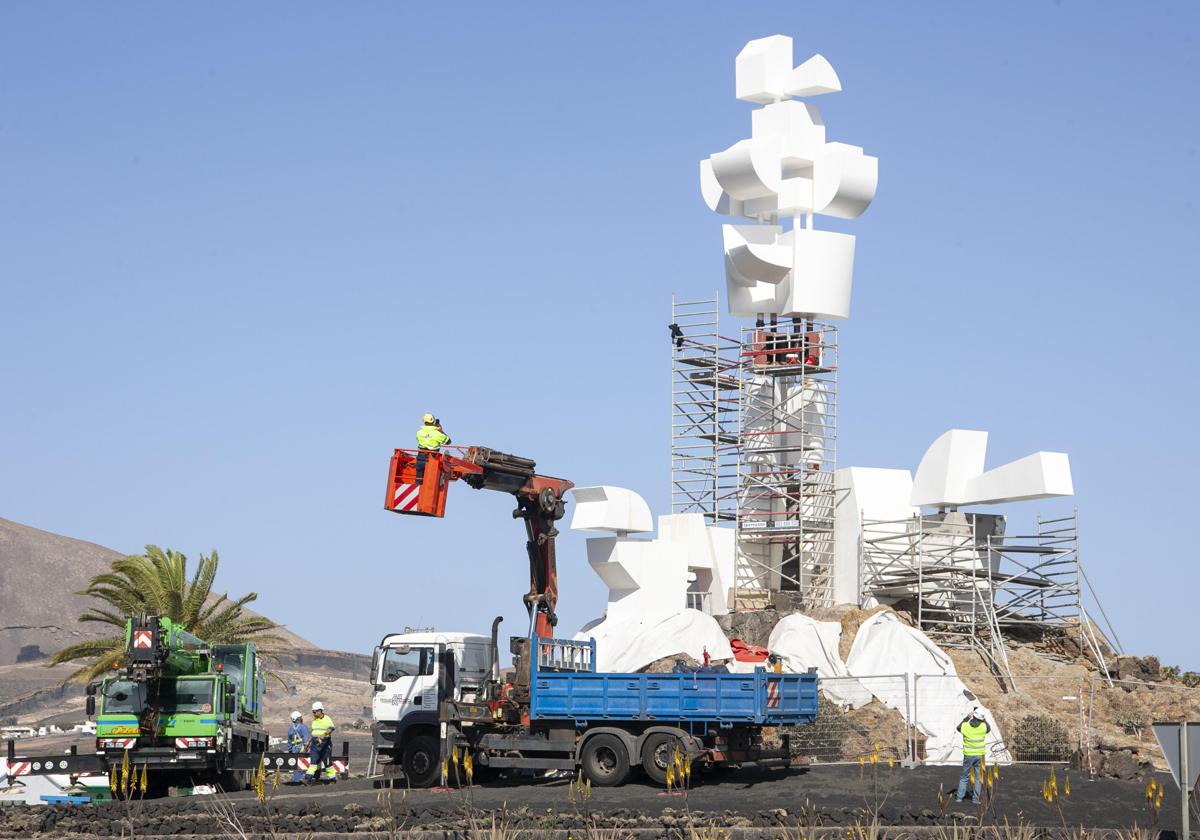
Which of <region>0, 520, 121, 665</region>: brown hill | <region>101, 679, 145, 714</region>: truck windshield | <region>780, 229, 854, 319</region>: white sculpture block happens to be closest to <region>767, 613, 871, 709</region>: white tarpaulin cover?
<region>780, 229, 854, 319</region>: white sculpture block

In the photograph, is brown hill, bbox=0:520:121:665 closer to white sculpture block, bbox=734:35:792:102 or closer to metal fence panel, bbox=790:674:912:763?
white sculpture block, bbox=734:35:792:102

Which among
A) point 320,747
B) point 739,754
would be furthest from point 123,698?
point 739,754

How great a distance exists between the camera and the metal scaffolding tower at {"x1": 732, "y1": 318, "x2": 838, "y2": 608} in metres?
47.9

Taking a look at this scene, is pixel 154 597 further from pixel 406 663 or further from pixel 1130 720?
pixel 1130 720

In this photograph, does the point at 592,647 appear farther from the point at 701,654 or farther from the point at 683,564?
the point at 683,564

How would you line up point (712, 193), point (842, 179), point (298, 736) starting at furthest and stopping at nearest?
point (712, 193), point (842, 179), point (298, 736)

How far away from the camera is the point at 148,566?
43219 millimetres

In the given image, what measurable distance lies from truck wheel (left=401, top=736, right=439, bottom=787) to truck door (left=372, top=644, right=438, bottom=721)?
535mm

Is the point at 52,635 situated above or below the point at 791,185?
below

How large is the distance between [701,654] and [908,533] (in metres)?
7.63

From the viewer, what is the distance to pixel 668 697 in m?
28.0

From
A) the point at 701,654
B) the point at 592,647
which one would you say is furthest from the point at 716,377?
the point at 592,647

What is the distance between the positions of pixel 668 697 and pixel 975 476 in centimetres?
2002

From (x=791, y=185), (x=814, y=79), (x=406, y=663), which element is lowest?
(x=406, y=663)
